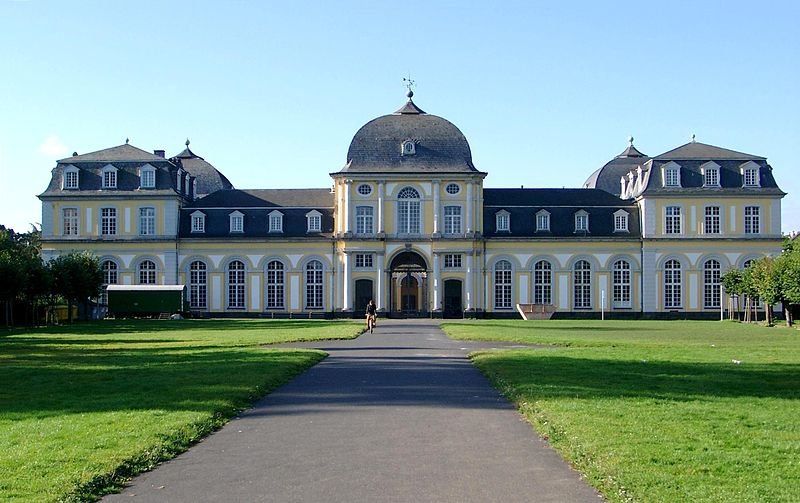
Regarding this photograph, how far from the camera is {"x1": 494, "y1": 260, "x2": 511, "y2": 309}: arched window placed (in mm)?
81750

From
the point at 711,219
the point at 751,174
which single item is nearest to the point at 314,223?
the point at 711,219

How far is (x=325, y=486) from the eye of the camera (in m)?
10.2

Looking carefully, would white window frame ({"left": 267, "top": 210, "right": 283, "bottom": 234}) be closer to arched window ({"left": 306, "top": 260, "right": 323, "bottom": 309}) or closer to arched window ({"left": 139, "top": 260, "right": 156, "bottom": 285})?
arched window ({"left": 306, "top": 260, "right": 323, "bottom": 309})

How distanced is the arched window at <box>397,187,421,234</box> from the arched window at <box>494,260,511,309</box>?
7.23 meters

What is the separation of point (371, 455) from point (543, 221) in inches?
2829

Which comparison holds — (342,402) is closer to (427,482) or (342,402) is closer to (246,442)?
(246,442)

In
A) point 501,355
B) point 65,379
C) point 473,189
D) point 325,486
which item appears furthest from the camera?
point 473,189

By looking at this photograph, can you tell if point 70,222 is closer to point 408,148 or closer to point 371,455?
point 408,148

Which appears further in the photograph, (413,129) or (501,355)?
(413,129)

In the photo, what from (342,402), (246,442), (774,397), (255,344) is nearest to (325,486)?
(246,442)

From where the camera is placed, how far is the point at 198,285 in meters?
82.9

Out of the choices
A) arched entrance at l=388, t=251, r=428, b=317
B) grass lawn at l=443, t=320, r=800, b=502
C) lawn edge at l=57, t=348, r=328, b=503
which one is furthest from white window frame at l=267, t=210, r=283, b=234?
lawn edge at l=57, t=348, r=328, b=503

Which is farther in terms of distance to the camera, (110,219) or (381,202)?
(110,219)

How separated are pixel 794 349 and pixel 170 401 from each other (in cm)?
2354
